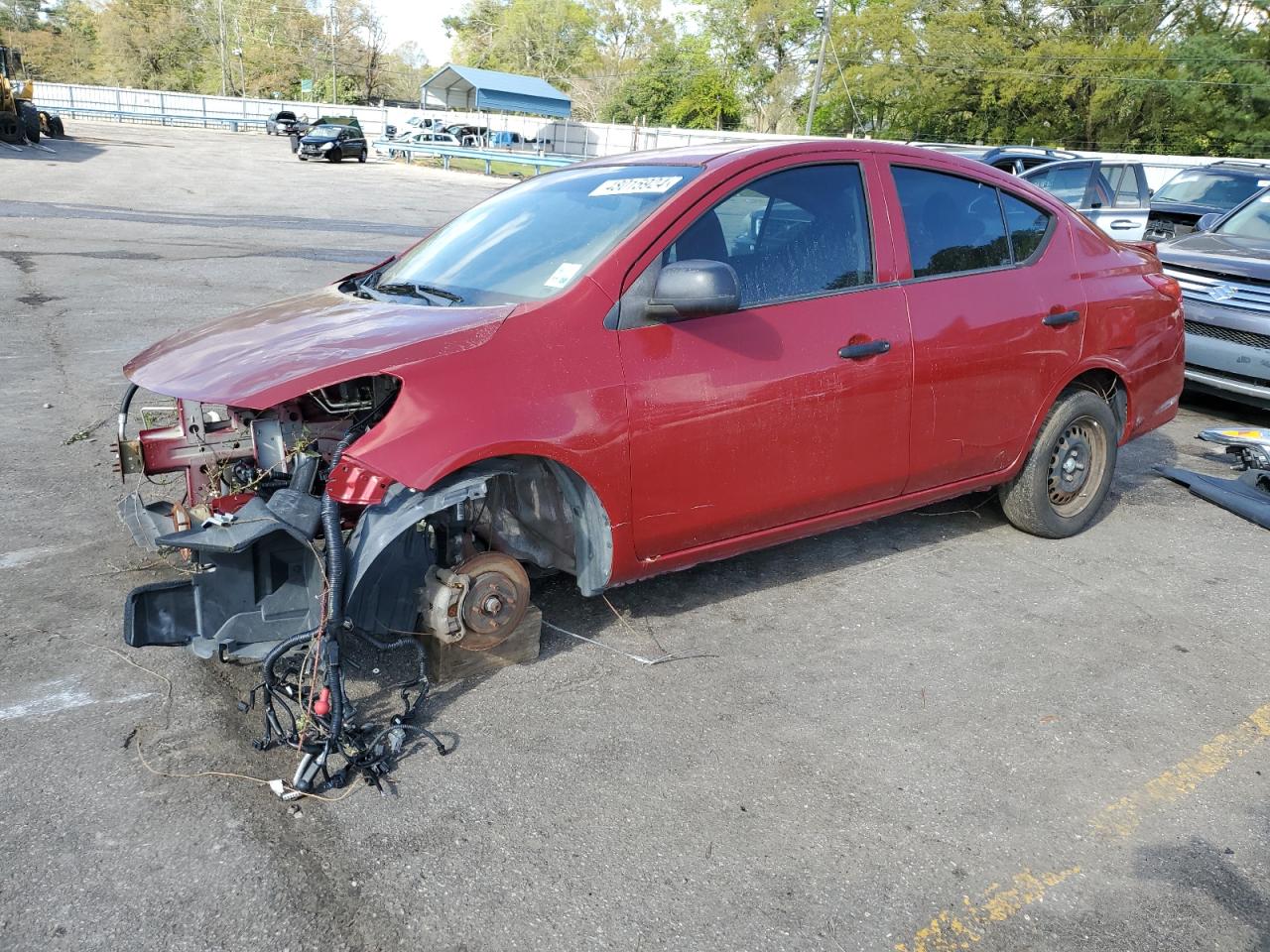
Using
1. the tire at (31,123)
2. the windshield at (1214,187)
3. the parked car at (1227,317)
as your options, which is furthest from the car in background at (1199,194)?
the tire at (31,123)

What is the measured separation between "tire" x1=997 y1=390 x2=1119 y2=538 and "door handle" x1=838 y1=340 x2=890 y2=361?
4.19 ft

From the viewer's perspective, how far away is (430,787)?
3.00m

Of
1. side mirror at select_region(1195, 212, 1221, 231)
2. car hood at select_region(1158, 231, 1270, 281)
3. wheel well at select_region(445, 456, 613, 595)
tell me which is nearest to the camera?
wheel well at select_region(445, 456, 613, 595)

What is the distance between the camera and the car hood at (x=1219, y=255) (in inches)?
305

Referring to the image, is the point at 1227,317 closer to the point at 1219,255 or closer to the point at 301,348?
the point at 1219,255

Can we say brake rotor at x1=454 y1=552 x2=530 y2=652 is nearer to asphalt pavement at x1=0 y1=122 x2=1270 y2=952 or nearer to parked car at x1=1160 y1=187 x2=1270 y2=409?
asphalt pavement at x1=0 y1=122 x2=1270 y2=952

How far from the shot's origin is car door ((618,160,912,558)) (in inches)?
142

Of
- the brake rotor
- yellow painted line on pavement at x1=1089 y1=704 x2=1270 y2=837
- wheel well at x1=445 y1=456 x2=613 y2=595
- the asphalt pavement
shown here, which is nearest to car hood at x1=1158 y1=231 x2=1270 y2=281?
the asphalt pavement

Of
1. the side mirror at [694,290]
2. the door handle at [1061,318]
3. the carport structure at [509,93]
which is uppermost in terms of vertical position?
the carport structure at [509,93]

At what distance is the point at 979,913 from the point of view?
2.61 m

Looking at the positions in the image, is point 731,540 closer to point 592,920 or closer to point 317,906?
point 592,920

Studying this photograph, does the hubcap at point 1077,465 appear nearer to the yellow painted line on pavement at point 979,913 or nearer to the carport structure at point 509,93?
the yellow painted line on pavement at point 979,913

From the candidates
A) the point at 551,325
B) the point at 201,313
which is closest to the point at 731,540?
the point at 551,325

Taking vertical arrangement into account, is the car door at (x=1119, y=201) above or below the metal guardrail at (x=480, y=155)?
below
